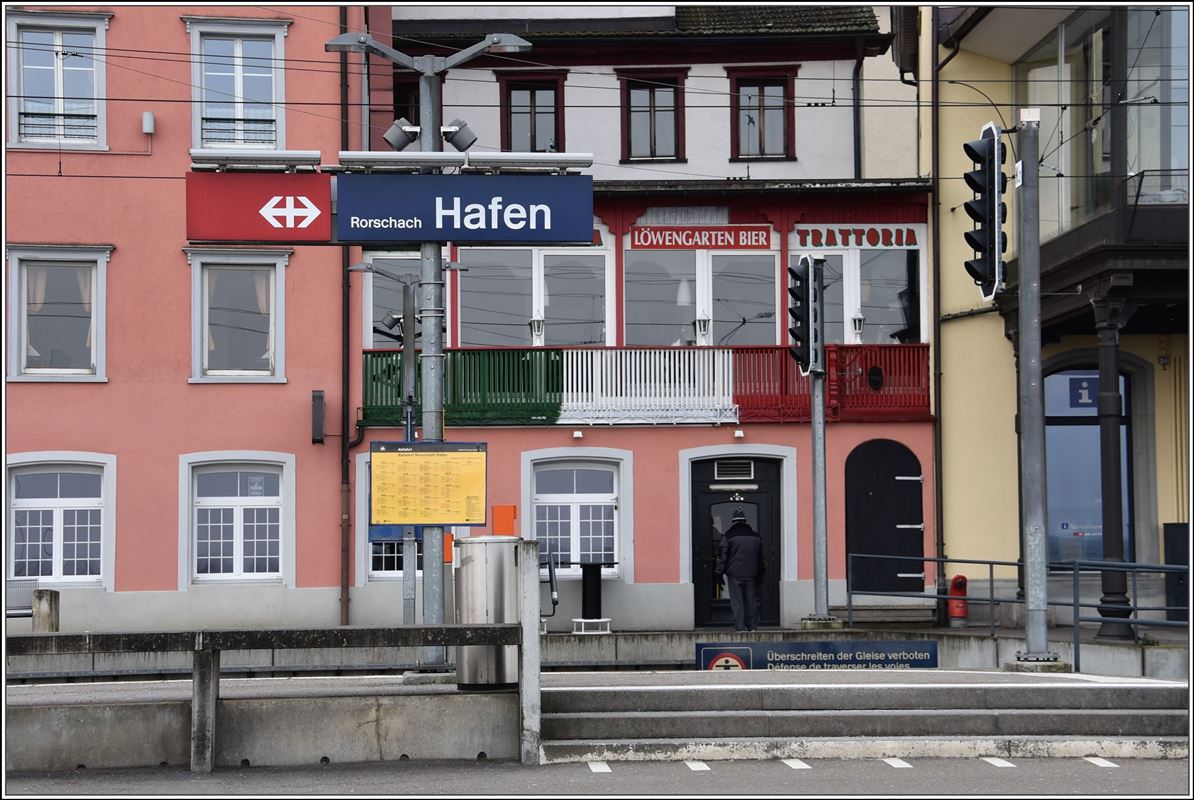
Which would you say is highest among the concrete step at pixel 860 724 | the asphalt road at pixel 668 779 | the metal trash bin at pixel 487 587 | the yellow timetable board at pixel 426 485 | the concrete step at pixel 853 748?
the yellow timetable board at pixel 426 485

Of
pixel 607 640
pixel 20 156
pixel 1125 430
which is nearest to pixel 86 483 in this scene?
pixel 20 156

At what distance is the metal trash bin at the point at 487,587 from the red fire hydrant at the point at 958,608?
14.9m

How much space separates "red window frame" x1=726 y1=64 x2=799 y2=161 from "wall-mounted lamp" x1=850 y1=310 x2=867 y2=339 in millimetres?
3311

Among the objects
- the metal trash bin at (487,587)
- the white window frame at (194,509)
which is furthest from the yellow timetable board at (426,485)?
the white window frame at (194,509)

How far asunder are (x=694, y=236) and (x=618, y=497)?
4640 mm

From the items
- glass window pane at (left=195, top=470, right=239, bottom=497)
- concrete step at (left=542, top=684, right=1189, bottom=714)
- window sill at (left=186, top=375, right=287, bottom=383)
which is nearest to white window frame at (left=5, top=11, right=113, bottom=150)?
window sill at (left=186, top=375, right=287, bottom=383)

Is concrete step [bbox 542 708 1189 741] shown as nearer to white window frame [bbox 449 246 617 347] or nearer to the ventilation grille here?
the ventilation grille

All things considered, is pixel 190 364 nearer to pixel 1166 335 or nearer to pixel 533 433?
pixel 533 433

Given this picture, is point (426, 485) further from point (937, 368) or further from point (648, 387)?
point (937, 368)

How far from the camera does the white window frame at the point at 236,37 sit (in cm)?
2731

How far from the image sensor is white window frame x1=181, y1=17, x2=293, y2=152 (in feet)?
89.6

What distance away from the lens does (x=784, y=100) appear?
3025 cm

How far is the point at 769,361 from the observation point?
2845cm

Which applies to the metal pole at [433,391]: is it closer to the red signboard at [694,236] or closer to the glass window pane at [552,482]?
the glass window pane at [552,482]
